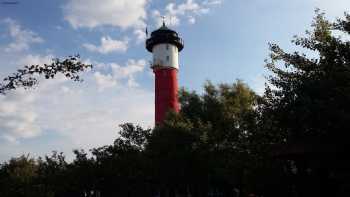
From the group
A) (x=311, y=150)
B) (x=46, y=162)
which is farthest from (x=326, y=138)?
(x=46, y=162)

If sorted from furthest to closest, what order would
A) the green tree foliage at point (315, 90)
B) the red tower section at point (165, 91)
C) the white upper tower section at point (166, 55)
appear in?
the white upper tower section at point (166, 55) → the red tower section at point (165, 91) → the green tree foliage at point (315, 90)

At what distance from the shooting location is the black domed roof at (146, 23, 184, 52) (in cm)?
5534

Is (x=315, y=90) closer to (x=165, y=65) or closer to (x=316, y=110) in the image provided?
(x=316, y=110)

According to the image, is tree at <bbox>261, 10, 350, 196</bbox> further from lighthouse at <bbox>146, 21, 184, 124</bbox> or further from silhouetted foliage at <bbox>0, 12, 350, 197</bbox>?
lighthouse at <bbox>146, 21, 184, 124</bbox>

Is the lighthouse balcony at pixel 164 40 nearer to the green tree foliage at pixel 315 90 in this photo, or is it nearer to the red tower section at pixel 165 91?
the red tower section at pixel 165 91

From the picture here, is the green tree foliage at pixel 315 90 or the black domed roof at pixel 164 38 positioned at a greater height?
the black domed roof at pixel 164 38

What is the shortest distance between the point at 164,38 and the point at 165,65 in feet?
11.4

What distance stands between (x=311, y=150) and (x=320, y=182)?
1.74 m

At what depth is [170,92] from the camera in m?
53.1

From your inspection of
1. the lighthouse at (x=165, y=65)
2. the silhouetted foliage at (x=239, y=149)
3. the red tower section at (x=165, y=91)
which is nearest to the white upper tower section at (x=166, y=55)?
the lighthouse at (x=165, y=65)

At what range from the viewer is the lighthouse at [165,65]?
52.6 metres

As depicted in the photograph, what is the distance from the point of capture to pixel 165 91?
53062 millimetres

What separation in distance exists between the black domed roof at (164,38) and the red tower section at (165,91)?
3.63 metres

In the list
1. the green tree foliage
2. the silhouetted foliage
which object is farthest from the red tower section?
the green tree foliage
